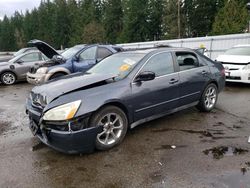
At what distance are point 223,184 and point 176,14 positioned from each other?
1642 inches

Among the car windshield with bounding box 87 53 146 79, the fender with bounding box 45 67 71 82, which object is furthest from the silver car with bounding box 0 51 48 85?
the car windshield with bounding box 87 53 146 79

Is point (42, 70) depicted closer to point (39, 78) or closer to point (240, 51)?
point (39, 78)

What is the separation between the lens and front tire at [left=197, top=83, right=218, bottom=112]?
552 centimetres

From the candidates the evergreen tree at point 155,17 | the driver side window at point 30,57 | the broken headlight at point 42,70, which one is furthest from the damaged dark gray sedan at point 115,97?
the evergreen tree at point 155,17

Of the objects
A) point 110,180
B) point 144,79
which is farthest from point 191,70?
point 110,180

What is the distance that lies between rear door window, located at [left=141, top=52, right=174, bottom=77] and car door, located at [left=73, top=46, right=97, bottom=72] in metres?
4.18

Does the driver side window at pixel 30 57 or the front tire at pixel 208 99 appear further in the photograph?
the driver side window at pixel 30 57

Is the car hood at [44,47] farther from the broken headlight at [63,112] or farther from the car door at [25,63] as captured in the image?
the broken headlight at [63,112]

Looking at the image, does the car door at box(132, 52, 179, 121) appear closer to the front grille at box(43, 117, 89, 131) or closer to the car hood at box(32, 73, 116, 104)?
the car hood at box(32, 73, 116, 104)

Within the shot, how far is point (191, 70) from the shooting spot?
16.9ft

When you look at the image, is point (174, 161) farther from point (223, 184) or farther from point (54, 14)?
point (54, 14)

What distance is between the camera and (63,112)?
343cm

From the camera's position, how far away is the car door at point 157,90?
4.16 m

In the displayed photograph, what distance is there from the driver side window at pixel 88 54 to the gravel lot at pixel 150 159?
4178mm
